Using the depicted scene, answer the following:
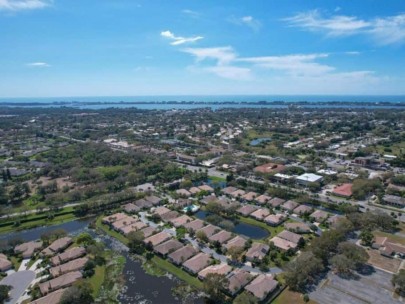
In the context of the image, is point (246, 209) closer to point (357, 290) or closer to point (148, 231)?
point (148, 231)

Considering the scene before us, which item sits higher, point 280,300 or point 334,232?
point 334,232

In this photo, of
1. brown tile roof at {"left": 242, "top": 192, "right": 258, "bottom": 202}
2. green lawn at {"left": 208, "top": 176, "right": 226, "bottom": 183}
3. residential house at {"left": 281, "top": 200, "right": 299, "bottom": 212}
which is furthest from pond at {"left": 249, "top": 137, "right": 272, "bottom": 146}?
residential house at {"left": 281, "top": 200, "right": 299, "bottom": 212}

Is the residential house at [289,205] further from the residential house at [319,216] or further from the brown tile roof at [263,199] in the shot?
the residential house at [319,216]

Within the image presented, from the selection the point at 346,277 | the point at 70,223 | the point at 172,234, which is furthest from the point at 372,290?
the point at 70,223

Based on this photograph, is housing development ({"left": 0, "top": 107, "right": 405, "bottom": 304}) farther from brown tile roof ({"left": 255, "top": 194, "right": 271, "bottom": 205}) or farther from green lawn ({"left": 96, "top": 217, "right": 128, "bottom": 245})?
brown tile roof ({"left": 255, "top": 194, "right": 271, "bottom": 205})

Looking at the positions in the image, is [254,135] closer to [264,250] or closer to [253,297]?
[264,250]

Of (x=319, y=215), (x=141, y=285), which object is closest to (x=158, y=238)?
(x=141, y=285)
